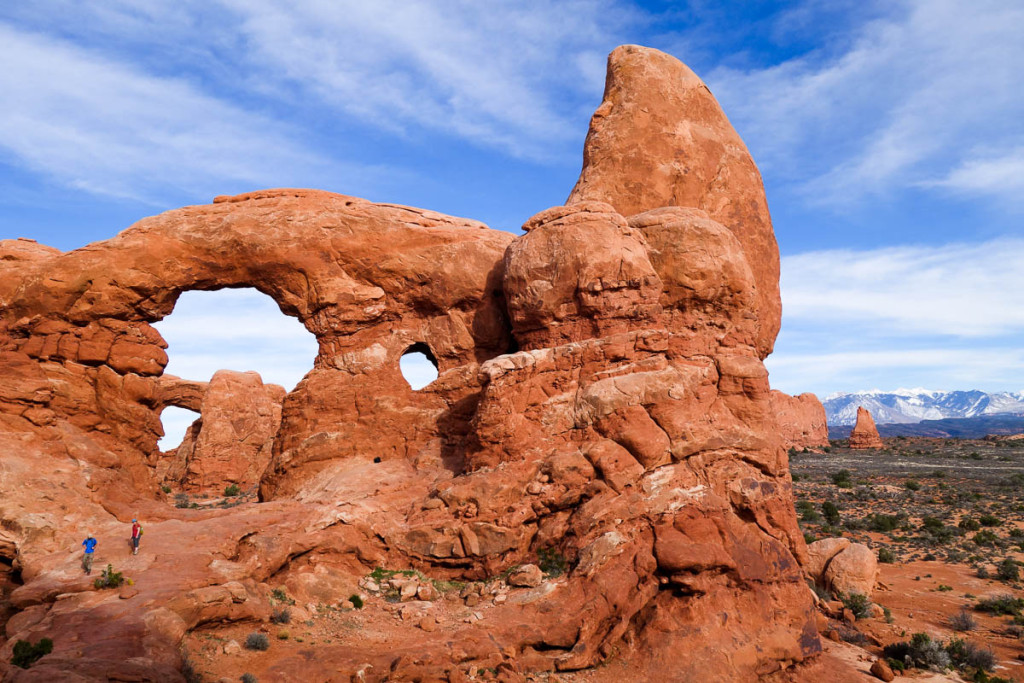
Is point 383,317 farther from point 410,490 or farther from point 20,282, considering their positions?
point 20,282

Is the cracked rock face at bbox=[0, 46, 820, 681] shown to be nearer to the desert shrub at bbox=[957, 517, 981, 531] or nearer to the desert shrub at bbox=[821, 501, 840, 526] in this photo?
the desert shrub at bbox=[821, 501, 840, 526]

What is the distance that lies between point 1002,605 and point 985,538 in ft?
30.8

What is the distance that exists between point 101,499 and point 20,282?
6563mm

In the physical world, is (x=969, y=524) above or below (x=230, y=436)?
below

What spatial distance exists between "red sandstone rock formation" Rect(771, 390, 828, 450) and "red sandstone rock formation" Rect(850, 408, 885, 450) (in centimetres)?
624

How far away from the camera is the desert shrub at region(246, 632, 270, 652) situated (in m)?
12.0

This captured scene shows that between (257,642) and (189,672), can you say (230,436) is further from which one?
(189,672)

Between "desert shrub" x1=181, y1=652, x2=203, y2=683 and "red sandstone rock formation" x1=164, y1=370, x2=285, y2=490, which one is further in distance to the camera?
"red sandstone rock formation" x1=164, y1=370, x2=285, y2=490

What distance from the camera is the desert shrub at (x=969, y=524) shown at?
97.7 ft

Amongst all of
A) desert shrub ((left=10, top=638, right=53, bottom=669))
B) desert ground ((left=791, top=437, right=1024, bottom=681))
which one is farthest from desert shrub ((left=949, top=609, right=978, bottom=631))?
desert shrub ((left=10, top=638, right=53, bottom=669))

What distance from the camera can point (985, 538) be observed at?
27.9 m

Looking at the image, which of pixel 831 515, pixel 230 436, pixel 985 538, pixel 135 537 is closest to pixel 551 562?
pixel 135 537

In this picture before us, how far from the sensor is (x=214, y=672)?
11039mm

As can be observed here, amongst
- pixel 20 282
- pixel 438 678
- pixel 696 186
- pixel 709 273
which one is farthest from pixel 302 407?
pixel 696 186
